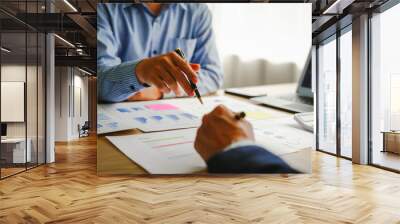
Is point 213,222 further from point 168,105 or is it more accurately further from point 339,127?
point 339,127

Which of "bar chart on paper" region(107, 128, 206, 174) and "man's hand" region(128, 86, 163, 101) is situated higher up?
"man's hand" region(128, 86, 163, 101)

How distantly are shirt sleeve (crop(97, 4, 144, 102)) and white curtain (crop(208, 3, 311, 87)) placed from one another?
55.7 inches

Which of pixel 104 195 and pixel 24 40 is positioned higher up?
pixel 24 40

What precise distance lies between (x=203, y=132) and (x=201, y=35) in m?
1.47

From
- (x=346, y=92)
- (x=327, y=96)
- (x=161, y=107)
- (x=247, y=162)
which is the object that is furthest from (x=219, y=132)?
(x=327, y=96)

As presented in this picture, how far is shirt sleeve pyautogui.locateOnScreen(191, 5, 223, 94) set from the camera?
5586 mm

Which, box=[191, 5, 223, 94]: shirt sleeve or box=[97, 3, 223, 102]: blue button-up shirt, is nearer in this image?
box=[97, 3, 223, 102]: blue button-up shirt

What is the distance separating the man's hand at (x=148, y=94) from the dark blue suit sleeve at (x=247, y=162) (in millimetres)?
1235

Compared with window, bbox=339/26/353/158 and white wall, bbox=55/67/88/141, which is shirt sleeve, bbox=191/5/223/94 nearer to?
window, bbox=339/26/353/158

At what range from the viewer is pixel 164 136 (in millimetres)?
5488

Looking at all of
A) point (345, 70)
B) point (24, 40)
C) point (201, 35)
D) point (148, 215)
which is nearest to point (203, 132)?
point (201, 35)

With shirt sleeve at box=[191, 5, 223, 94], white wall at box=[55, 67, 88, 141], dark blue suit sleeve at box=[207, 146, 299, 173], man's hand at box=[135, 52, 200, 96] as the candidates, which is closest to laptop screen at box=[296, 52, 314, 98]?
dark blue suit sleeve at box=[207, 146, 299, 173]

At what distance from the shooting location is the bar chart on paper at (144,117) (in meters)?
5.45

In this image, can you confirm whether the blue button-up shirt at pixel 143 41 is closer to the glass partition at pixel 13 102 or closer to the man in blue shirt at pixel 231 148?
the man in blue shirt at pixel 231 148
